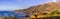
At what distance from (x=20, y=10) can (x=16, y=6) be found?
0.26 ft

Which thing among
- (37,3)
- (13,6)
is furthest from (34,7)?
(13,6)

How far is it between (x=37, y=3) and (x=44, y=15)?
7.6 inches

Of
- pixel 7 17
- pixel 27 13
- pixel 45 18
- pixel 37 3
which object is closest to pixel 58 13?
pixel 45 18

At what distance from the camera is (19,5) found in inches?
62.7

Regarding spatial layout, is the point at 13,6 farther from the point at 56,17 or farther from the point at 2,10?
the point at 56,17

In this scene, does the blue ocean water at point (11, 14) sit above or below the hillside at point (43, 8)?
below

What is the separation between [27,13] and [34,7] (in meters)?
0.13

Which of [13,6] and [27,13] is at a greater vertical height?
[13,6]

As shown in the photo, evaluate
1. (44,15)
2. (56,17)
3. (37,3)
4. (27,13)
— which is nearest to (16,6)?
(27,13)

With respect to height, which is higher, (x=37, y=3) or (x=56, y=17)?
(x=37, y=3)

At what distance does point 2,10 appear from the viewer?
1.57 metres

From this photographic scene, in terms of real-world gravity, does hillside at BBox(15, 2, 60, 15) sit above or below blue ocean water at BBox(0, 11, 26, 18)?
above

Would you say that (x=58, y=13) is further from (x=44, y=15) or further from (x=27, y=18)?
(x=27, y=18)

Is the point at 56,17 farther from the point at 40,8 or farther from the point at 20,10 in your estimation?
the point at 20,10
